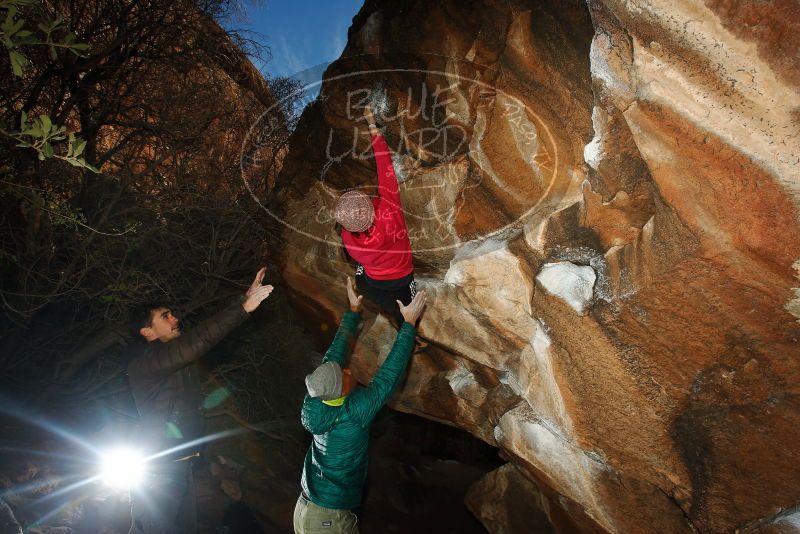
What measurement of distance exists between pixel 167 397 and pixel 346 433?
132 centimetres

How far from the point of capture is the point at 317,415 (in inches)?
96.2

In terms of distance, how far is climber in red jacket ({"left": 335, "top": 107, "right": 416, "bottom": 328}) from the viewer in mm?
2801

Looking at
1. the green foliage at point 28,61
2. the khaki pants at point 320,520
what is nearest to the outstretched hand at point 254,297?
the green foliage at point 28,61

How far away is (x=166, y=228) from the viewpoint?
485 cm

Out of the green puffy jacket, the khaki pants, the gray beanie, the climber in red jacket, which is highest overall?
the climber in red jacket

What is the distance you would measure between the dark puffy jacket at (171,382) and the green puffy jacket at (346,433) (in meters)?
0.81

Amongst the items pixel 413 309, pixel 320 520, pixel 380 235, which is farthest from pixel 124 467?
pixel 380 235

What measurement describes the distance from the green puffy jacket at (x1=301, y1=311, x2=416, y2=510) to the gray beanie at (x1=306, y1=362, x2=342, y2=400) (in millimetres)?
67

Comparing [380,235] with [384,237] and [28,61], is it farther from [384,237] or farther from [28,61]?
[28,61]

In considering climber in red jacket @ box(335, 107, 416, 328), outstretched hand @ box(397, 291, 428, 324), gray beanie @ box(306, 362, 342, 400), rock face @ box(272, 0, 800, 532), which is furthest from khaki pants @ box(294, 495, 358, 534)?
rock face @ box(272, 0, 800, 532)

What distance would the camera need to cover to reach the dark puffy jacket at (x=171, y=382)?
281cm

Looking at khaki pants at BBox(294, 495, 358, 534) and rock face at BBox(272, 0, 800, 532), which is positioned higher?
rock face at BBox(272, 0, 800, 532)

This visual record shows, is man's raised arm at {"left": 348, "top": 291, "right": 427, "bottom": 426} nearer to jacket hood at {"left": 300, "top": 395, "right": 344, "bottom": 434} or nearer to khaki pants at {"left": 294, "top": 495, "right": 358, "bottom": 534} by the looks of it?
jacket hood at {"left": 300, "top": 395, "right": 344, "bottom": 434}

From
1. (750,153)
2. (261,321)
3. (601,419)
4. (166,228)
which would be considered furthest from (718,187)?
(261,321)
